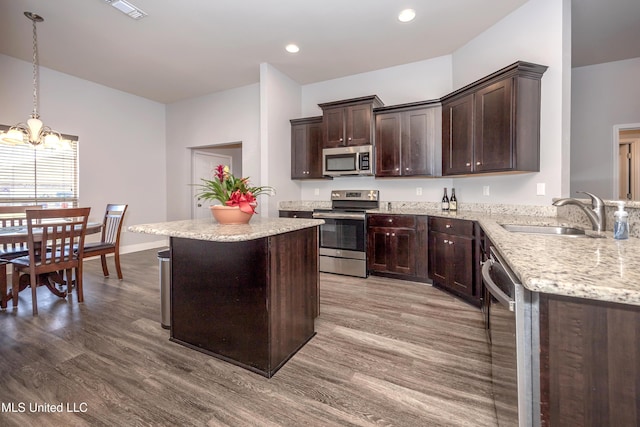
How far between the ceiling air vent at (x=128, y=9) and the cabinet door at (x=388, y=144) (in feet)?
9.68

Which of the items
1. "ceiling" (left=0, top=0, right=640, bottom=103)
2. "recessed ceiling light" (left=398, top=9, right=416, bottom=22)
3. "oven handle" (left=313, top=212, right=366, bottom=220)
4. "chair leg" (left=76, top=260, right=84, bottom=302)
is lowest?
"chair leg" (left=76, top=260, right=84, bottom=302)

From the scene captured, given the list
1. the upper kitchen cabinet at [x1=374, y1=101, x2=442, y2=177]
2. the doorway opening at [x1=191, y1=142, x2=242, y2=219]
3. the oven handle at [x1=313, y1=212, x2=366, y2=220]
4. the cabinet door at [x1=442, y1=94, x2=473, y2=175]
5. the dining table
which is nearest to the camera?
the dining table

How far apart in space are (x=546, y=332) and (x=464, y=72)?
3.81 meters

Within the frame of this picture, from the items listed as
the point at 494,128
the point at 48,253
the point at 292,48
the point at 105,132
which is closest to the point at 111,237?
the point at 48,253

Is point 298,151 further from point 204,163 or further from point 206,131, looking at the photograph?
point 204,163

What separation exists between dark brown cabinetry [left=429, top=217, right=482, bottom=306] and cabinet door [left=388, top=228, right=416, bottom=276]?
0.69 ft

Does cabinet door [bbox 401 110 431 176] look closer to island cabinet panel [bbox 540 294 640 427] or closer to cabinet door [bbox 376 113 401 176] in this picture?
cabinet door [bbox 376 113 401 176]

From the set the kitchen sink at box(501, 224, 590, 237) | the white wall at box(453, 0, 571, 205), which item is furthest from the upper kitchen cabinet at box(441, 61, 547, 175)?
Answer: the kitchen sink at box(501, 224, 590, 237)

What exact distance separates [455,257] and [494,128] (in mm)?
1348

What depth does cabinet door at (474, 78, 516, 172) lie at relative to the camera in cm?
265

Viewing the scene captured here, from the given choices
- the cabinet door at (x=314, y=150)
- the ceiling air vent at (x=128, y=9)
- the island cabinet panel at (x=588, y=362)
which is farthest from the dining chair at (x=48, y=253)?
the island cabinet panel at (x=588, y=362)

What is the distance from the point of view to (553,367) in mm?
744

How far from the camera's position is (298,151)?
458 cm

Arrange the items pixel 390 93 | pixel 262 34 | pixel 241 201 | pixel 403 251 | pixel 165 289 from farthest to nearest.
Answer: pixel 390 93
pixel 403 251
pixel 262 34
pixel 165 289
pixel 241 201
